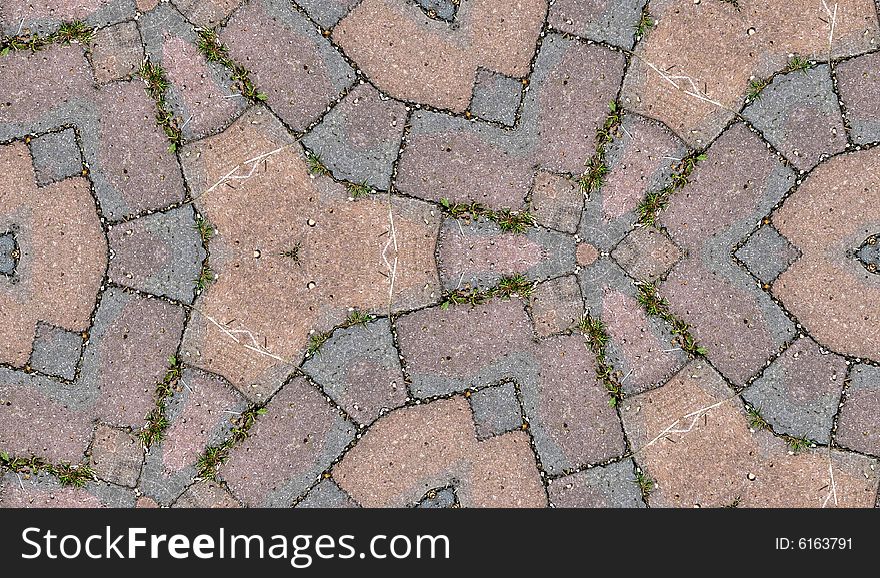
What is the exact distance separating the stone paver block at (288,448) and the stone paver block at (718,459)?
5.10ft

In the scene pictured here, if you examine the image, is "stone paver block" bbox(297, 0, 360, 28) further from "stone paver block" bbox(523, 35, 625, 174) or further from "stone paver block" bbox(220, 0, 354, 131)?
"stone paver block" bbox(523, 35, 625, 174)

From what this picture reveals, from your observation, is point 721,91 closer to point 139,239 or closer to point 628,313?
point 628,313

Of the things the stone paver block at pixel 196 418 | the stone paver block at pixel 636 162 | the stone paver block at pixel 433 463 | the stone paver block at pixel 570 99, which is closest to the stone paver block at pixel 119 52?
the stone paver block at pixel 196 418

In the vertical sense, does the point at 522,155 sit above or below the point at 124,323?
above

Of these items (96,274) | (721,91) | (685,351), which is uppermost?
(721,91)

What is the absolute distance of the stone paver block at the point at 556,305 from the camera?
9.68 ft

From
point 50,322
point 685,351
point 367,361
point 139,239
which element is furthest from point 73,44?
point 685,351

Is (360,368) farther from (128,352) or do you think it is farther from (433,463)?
(128,352)

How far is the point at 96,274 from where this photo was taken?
296cm

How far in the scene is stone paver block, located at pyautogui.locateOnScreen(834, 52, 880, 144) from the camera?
115 inches

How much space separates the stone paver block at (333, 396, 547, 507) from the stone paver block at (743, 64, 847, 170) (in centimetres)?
203

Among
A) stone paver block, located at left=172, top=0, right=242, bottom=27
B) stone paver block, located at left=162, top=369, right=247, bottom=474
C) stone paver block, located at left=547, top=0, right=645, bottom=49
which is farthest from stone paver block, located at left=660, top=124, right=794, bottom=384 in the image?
stone paver block, located at left=172, top=0, right=242, bottom=27

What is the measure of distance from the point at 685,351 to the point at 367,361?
5.44 ft

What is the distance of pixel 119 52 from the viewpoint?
9.60 feet
